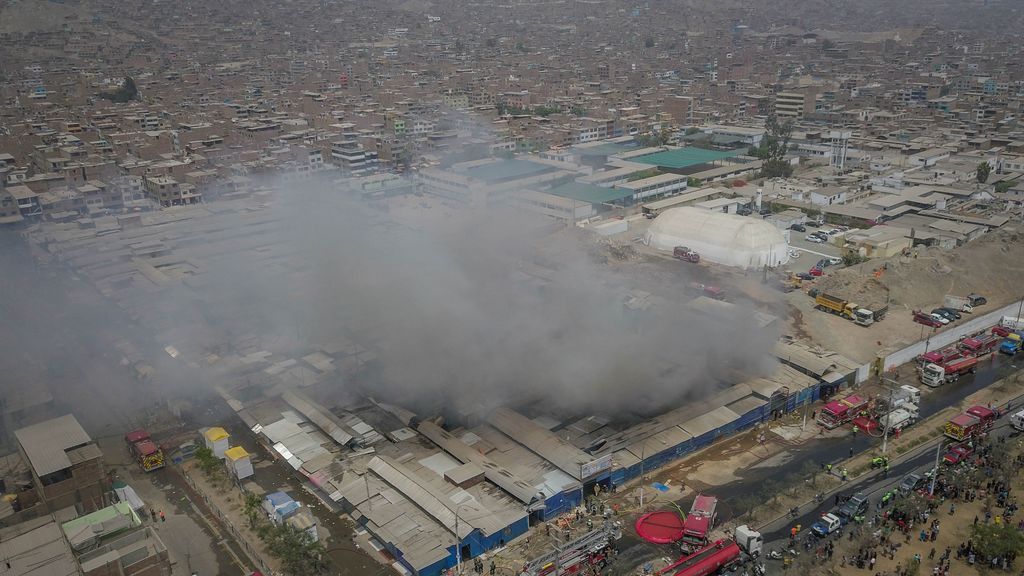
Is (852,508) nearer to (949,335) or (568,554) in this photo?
(568,554)

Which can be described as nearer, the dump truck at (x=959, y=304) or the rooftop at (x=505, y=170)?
the dump truck at (x=959, y=304)

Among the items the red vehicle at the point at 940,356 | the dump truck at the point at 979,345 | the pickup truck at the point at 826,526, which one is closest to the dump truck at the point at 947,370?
the red vehicle at the point at 940,356

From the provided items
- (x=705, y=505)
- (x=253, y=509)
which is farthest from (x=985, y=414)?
(x=253, y=509)

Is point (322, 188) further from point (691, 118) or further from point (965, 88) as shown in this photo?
point (965, 88)

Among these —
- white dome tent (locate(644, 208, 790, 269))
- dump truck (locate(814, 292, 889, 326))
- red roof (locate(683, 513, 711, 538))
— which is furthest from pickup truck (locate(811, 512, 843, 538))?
white dome tent (locate(644, 208, 790, 269))

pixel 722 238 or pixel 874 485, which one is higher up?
pixel 722 238

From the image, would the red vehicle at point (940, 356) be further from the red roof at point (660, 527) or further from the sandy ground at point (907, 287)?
the red roof at point (660, 527)
